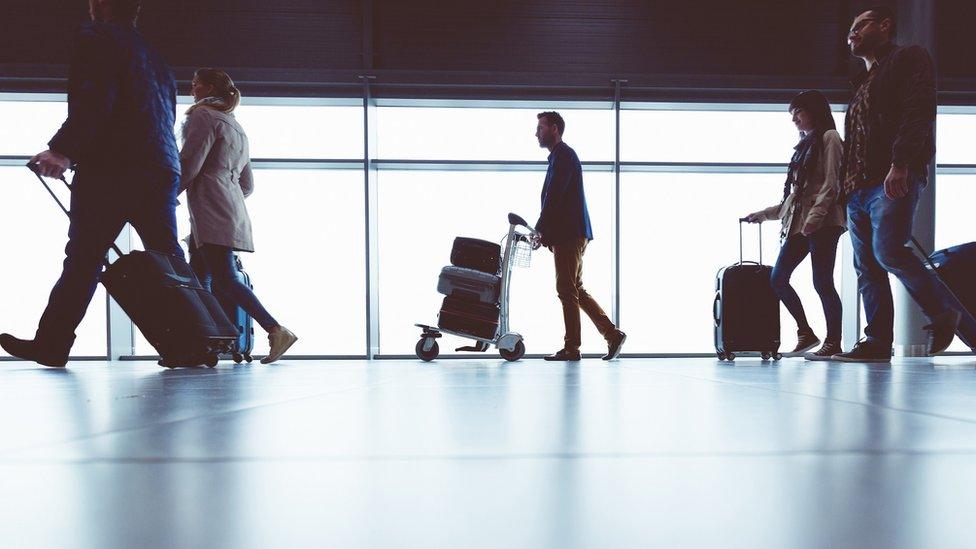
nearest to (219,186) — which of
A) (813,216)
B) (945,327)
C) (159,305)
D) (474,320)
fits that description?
(159,305)

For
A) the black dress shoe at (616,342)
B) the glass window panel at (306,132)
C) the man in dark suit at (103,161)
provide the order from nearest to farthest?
1. the man in dark suit at (103,161)
2. the black dress shoe at (616,342)
3. the glass window panel at (306,132)

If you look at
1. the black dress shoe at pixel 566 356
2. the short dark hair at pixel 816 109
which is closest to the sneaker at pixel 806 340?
the short dark hair at pixel 816 109

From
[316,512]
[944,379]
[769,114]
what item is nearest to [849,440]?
[316,512]

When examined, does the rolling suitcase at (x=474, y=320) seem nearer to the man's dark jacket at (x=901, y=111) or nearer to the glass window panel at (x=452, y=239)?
the glass window panel at (x=452, y=239)

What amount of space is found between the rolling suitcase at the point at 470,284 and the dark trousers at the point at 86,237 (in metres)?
2.05

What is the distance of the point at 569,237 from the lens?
4.39m

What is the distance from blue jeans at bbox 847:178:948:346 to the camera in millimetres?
2973

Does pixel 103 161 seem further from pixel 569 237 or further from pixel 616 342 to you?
pixel 616 342

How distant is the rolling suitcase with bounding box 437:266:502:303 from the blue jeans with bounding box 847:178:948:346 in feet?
6.87

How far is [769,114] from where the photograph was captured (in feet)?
20.9

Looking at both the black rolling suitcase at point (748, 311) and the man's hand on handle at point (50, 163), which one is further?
the black rolling suitcase at point (748, 311)

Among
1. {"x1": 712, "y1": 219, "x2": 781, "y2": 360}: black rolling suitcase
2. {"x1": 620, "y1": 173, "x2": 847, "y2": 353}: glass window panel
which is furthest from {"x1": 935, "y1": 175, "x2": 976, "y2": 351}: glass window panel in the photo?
{"x1": 712, "y1": 219, "x2": 781, "y2": 360}: black rolling suitcase

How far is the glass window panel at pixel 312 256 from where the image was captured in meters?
6.04

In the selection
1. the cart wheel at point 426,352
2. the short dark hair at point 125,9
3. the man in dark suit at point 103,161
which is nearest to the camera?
the man in dark suit at point 103,161
